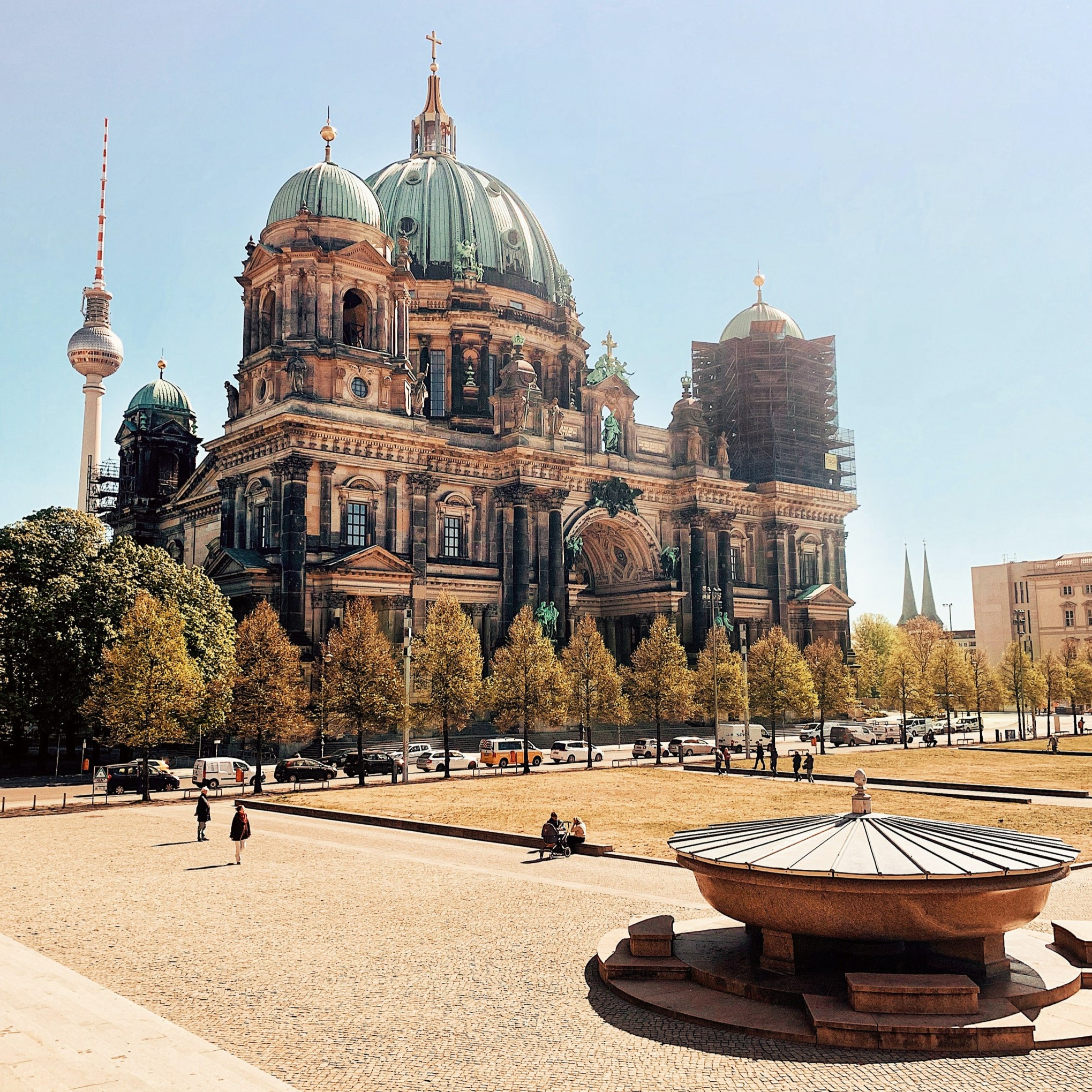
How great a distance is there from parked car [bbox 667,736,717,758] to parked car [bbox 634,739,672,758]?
0.97ft

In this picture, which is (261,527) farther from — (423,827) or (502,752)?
(423,827)

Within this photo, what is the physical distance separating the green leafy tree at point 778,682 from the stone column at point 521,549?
1617cm

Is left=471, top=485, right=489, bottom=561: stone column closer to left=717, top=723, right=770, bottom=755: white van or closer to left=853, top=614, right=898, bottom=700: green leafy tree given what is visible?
left=717, top=723, right=770, bottom=755: white van

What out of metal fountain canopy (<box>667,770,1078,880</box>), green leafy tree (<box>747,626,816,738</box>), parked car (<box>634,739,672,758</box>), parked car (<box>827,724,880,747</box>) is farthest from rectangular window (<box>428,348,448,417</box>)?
metal fountain canopy (<box>667,770,1078,880</box>)

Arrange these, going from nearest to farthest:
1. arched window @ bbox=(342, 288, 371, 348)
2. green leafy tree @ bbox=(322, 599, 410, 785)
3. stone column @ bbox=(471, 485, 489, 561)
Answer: green leafy tree @ bbox=(322, 599, 410, 785) < arched window @ bbox=(342, 288, 371, 348) < stone column @ bbox=(471, 485, 489, 561)

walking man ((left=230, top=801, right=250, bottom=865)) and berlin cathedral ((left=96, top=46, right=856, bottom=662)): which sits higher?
berlin cathedral ((left=96, top=46, right=856, bottom=662))

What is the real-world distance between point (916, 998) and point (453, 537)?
6456cm

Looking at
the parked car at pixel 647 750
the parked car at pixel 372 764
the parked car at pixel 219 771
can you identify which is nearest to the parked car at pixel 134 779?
the parked car at pixel 219 771

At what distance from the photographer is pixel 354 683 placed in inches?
2062

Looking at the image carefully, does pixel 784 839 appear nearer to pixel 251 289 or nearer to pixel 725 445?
pixel 251 289

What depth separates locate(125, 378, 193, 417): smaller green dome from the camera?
92.6 m

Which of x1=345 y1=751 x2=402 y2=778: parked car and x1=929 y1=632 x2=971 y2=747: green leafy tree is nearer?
x1=345 y1=751 x2=402 y2=778: parked car

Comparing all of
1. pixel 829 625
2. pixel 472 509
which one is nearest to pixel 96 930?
pixel 472 509

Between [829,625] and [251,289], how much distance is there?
55322 mm
